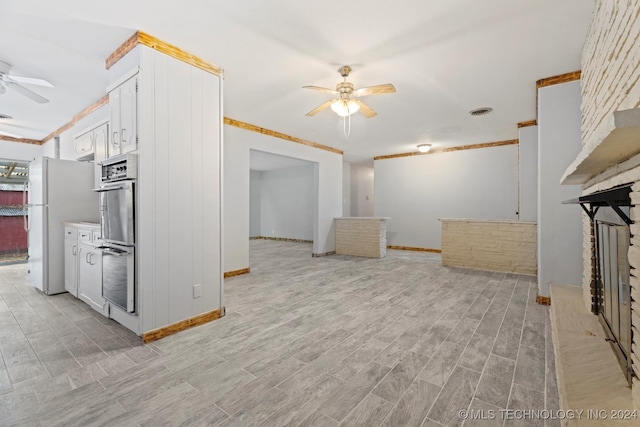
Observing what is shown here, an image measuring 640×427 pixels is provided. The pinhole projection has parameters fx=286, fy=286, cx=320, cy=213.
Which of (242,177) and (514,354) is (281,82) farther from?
(514,354)

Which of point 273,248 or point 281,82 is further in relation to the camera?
point 273,248

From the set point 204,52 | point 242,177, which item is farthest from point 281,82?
point 242,177

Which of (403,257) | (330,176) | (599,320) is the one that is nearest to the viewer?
(599,320)

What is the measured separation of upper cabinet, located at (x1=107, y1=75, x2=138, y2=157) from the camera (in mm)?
2449

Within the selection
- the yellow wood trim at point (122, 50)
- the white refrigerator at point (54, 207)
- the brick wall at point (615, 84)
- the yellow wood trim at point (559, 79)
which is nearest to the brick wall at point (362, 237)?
the yellow wood trim at point (559, 79)

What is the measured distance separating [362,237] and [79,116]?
18.6 ft

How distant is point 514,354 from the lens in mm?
2207

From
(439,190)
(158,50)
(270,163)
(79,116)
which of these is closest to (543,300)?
(439,190)

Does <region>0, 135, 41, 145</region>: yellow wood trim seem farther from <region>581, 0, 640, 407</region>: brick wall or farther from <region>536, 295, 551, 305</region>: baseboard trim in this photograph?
<region>536, 295, 551, 305</region>: baseboard trim

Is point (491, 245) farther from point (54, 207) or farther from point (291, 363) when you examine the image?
point (54, 207)

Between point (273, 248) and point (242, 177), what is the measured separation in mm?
3538

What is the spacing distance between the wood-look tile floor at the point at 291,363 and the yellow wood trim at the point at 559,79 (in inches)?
99.4

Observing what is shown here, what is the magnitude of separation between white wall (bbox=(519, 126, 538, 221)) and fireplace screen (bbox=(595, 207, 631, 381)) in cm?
384

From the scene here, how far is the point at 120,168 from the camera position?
2.60 meters
